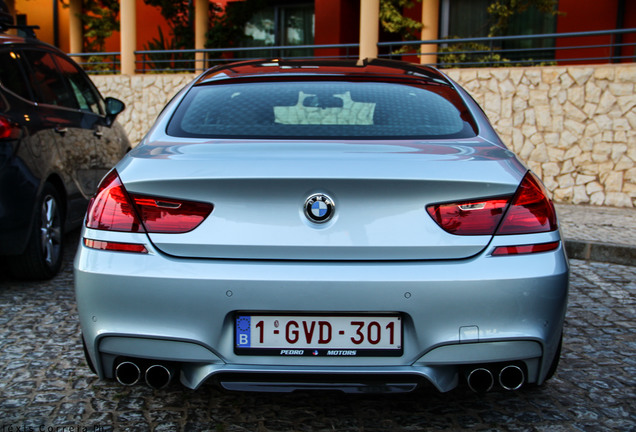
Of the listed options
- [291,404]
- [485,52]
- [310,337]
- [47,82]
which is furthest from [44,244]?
[485,52]

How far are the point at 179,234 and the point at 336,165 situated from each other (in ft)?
1.85

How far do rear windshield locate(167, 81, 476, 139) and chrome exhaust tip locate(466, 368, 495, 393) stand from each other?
905 millimetres

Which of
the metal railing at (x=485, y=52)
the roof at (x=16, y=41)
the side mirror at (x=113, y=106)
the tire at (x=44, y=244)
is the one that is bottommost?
the tire at (x=44, y=244)

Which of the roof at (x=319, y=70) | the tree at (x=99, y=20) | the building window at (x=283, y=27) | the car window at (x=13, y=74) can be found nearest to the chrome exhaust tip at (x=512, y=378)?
the roof at (x=319, y=70)

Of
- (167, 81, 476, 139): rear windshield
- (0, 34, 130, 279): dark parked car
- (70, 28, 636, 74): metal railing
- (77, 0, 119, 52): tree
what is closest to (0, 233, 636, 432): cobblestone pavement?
(167, 81, 476, 139): rear windshield

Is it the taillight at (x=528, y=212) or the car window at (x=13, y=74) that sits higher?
the car window at (x=13, y=74)

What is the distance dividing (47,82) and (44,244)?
4.37 ft

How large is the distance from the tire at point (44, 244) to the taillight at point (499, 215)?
10.9ft

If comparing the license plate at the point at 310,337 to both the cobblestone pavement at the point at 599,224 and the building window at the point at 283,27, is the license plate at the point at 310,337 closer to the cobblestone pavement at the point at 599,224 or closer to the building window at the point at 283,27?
the cobblestone pavement at the point at 599,224

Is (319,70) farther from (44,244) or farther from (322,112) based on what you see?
(44,244)

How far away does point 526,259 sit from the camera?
232cm

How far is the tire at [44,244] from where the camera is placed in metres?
4.76

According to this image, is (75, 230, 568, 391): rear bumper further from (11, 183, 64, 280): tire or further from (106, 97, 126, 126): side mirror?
(106, 97, 126, 126): side mirror

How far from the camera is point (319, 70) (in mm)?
3336
